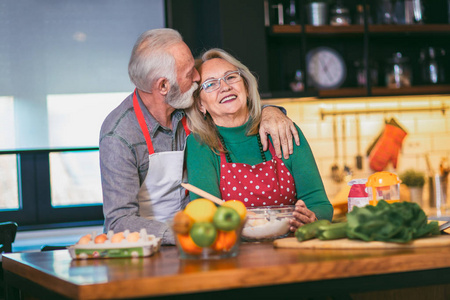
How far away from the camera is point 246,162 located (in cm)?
229

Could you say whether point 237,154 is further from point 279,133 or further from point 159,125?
point 159,125

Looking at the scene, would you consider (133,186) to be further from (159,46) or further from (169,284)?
(169,284)

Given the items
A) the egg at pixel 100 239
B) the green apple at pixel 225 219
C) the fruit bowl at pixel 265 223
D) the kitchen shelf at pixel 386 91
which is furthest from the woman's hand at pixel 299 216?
the kitchen shelf at pixel 386 91

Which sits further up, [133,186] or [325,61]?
[325,61]

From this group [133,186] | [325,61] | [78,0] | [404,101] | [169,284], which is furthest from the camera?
[404,101]

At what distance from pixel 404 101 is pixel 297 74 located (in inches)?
39.6

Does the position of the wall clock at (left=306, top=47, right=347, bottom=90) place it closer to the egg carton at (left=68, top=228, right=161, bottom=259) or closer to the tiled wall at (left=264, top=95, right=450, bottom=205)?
the tiled wall at (left=264, top=95, right=450, bottom=205)

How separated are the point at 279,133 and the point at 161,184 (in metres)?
0.48

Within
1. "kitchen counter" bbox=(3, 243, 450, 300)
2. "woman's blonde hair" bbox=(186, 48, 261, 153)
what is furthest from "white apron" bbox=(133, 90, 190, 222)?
"kitchen counter" bbox=(3, 243, 450, 300)

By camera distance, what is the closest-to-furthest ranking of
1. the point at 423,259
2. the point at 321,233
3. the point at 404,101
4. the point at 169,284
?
the point at 169,284 < the point at 423,259 < the point at 321,233 < the point at 404,101

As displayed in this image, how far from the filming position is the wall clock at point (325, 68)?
169 inches

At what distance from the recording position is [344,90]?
4.12m

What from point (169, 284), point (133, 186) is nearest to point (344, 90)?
point (133, 186)

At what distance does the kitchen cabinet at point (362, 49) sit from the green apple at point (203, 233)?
8.39 feet
